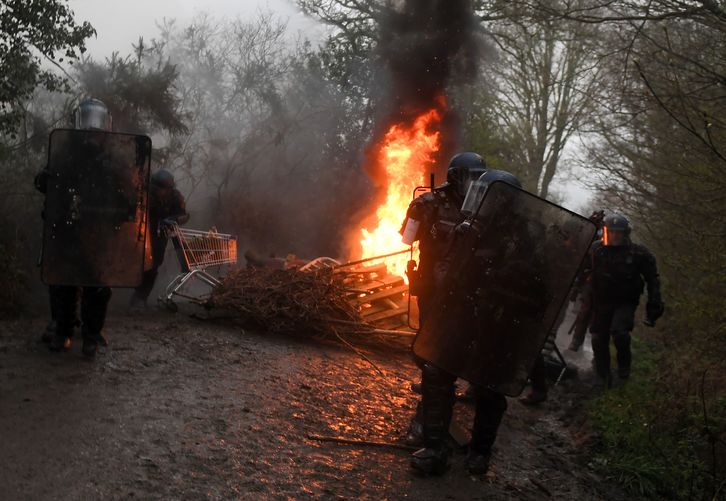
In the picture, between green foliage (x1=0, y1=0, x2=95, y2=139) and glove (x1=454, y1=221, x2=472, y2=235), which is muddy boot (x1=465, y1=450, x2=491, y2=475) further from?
green foliage (x1=0, y1=0, x2=95, y2=139)

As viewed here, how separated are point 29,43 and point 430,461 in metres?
6.70

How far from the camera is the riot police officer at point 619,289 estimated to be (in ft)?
21.9

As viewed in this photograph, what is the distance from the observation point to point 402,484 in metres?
3.58

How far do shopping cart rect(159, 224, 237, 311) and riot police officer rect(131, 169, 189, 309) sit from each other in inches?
4.7

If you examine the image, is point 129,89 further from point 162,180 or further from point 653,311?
point 653,311

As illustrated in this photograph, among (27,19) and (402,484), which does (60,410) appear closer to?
(402,484)

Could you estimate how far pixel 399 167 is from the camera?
13.6 meters

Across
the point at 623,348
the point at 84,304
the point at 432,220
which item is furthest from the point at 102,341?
the point at 623,348

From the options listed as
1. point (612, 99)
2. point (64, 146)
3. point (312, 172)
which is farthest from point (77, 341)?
point (312, 172)

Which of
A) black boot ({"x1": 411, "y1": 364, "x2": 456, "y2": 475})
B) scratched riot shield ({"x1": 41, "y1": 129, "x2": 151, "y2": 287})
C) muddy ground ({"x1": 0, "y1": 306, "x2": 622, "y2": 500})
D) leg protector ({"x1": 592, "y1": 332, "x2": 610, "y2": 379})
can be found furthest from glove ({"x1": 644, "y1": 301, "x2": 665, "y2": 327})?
scratched riot shield ({"x1": 41, "y1": 129, "x2": 151, "y2": 287})

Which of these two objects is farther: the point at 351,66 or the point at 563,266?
the point at 351,66

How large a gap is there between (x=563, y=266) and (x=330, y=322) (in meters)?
3.66

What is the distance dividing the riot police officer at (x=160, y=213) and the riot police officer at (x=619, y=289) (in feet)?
16.1

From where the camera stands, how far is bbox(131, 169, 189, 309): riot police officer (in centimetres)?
742
